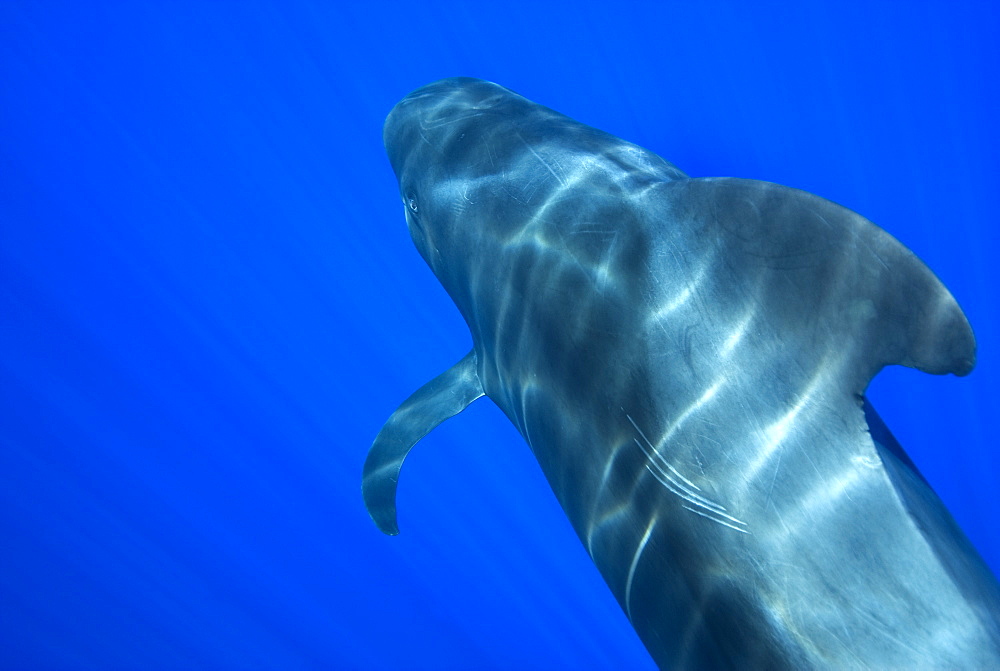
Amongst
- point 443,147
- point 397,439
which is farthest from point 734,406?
point 397,439

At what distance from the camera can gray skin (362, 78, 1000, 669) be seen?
2264 millimetres

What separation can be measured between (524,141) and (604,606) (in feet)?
34.7

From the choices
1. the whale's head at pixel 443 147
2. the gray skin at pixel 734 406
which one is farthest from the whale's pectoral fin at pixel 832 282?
the whale's head at pixel 443 147

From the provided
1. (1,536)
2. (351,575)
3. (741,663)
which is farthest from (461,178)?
(1,536)

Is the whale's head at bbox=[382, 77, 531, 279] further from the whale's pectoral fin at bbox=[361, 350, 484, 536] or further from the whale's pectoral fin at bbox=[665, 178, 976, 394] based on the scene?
the whale's pectoral fin at bbox=[665, 178, 976, 394]

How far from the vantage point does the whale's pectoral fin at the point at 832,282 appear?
220cm

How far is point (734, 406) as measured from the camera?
2.61 meters

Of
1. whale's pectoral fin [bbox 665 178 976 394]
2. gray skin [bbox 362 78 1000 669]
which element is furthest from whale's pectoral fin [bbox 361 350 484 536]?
whale's pectoral fin [bbox 665 178 976 394]

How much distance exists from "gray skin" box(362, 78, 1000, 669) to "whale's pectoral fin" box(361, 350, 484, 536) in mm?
1524

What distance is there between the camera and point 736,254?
2.63 m

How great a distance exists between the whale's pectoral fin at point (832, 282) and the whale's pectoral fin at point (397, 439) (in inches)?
110

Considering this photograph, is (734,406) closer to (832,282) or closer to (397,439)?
(832,282)

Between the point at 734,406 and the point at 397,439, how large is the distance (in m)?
3.29

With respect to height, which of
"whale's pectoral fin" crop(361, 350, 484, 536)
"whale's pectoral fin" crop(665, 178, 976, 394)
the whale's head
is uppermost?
the whale's head
